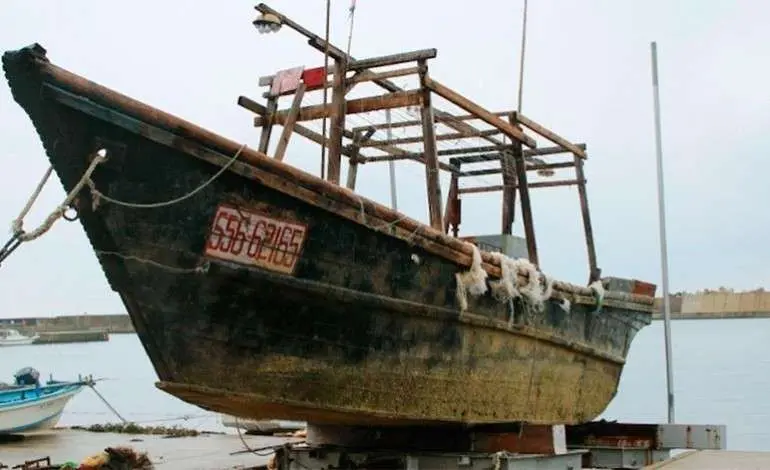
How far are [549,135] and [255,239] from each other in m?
4.50

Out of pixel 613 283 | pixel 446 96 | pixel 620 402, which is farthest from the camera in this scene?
pixel 620 402

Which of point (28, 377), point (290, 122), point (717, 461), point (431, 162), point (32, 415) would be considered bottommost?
point (32, 415)

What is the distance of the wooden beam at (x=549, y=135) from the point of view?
830cm

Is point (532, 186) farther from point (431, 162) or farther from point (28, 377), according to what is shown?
point (28, 377)

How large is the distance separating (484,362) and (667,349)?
496 centimetres

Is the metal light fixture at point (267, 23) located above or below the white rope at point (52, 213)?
above

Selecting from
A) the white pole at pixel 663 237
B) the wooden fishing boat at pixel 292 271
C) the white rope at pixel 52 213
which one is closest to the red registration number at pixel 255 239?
the wooden fishing boat at pixel 292 271

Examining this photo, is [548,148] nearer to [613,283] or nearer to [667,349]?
[613,283]

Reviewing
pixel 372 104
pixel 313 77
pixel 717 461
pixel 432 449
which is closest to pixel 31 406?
pixel 313 77

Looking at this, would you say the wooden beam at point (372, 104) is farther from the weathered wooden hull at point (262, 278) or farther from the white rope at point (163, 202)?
the white rope at point (163, 202)

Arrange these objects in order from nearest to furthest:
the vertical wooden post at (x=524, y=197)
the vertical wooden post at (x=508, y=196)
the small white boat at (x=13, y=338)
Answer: the vertical wooden post at (x=524, y=197) → the vertical wooden post at (x=508, y=196) → the small white boat at (x=13, y=338)

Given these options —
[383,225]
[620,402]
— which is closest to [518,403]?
[383,225]

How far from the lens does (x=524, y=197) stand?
8.41m

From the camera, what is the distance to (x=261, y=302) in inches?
216
